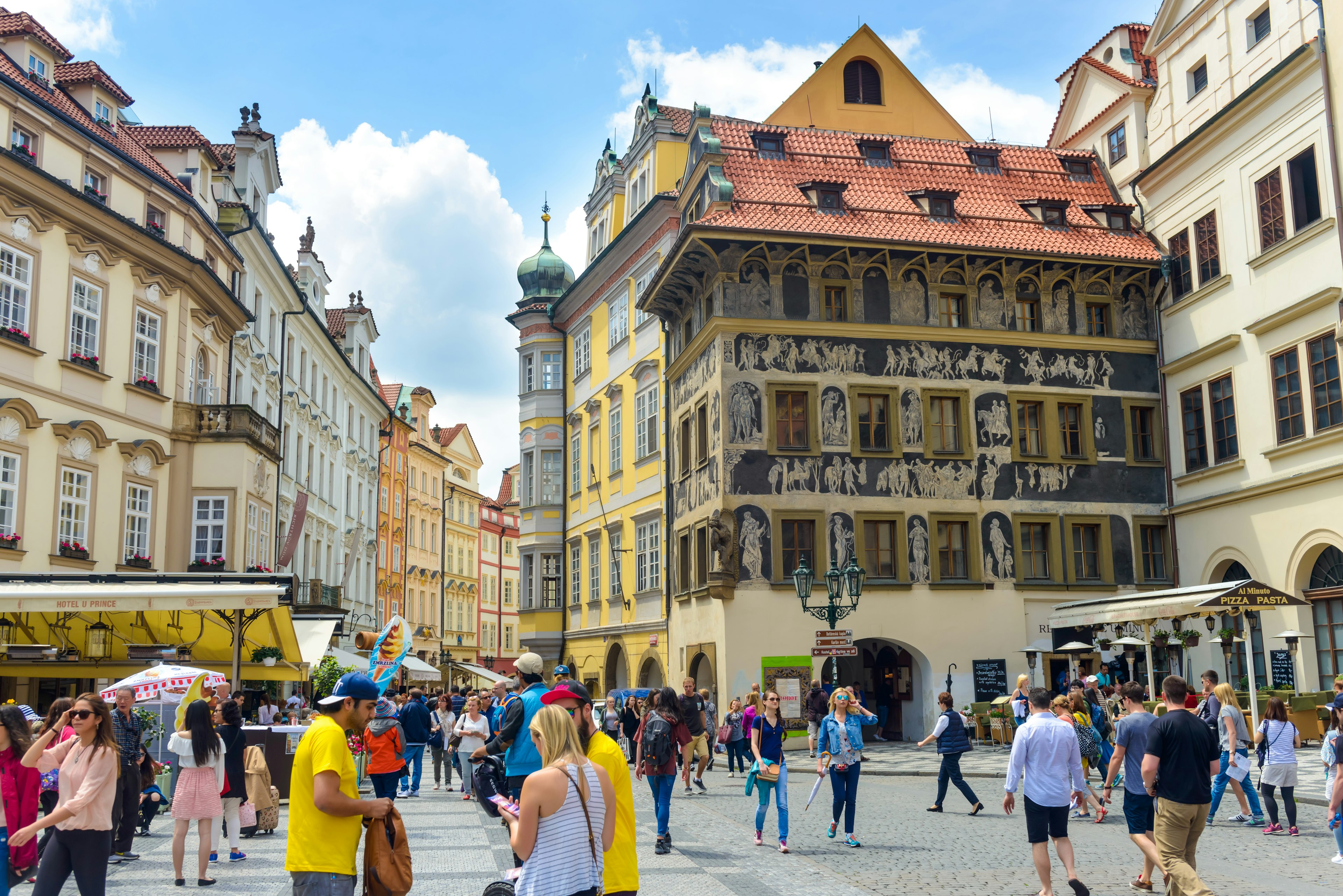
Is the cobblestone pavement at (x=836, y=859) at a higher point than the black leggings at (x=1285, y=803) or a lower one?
lower

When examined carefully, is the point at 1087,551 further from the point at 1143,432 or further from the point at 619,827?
the point at 619,827

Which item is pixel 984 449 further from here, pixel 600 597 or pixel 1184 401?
pixel 600 597

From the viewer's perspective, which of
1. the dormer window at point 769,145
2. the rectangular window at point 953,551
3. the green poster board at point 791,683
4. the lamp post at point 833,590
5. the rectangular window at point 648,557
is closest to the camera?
the lamp post at point 833,590

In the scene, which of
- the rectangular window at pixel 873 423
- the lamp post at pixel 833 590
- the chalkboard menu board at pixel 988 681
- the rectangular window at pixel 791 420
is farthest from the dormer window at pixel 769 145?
the chalkboard menu board at pixel 988 681

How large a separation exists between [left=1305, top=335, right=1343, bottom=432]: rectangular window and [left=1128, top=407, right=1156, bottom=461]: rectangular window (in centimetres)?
621

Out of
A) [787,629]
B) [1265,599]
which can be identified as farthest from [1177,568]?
[787,629]

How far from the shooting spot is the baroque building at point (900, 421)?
3062 centimetres

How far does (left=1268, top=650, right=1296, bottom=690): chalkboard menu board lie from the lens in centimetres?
2703

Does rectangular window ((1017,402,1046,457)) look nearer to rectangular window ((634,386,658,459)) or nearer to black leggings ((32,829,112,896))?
rectangular window ((634,386,658,459))

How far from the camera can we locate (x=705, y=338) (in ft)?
104

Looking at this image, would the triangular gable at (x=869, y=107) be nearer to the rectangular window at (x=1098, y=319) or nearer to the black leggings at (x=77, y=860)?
the rectangular window at (x=1098, y=319)

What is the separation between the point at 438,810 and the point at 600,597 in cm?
2292

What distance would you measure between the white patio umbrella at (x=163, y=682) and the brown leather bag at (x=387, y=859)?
38.5ft

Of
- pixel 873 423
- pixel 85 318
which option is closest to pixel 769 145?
pixel 873 423
